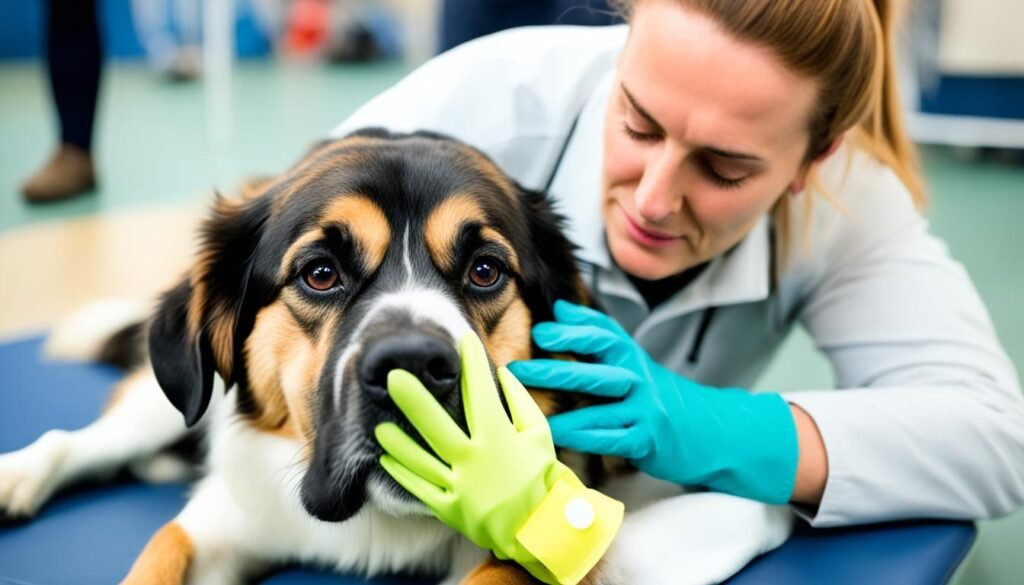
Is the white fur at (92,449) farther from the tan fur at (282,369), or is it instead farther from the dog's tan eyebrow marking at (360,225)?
the dog's tan eyebrow marking at (360,225)

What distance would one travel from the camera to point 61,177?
18.4 ft

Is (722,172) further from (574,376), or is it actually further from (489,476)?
(489,476)

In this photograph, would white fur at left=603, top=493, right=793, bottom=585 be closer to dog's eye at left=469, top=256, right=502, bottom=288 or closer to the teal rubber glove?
the teal rubber glove

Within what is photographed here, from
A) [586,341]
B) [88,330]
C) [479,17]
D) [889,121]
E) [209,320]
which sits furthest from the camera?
[479,17]

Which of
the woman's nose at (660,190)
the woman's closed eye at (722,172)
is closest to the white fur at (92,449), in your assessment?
the woman's nose at (660,190)

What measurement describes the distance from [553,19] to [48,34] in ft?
9.83

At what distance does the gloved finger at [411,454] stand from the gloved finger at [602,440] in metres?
0.34

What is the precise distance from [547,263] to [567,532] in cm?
66

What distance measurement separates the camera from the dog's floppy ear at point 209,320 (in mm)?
1908

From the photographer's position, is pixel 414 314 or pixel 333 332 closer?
pixel 414 314

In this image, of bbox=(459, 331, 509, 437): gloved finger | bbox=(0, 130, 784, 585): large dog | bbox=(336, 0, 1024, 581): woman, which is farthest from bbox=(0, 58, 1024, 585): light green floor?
bbox=(459, 331, 509, 437): gloved finger

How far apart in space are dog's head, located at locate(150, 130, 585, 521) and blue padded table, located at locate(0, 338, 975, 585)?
0.34 metres

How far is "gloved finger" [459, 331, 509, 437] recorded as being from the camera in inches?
58.8

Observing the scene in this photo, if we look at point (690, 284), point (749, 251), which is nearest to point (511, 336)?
point (690, 284)
